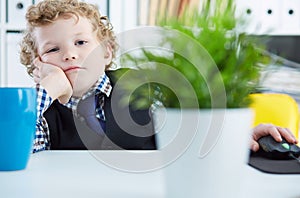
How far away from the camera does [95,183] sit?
25.5 inches

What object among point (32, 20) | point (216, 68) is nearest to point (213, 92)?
point (216, 68)

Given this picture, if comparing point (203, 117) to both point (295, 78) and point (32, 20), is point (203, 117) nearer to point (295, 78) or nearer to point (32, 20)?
point (32, 20)

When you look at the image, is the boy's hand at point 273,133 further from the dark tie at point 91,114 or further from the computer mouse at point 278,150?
the dark tie at point 91,114

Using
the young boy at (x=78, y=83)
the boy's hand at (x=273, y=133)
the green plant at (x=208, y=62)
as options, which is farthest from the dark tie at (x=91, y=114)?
the green plant at (x=208, y=62)

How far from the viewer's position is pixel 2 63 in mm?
2551

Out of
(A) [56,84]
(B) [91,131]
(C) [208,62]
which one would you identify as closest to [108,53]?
(B) [91,131]

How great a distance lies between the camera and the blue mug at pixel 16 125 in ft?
2.31

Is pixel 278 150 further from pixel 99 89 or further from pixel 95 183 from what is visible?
pixel 99 89

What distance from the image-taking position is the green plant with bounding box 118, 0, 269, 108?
49 centimetres

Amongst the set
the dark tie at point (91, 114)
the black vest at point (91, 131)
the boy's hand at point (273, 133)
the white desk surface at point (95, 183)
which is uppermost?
the white desk surface at point (95, 183)

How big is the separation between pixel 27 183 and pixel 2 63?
6.58 feet

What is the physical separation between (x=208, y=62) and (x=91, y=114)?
89cm

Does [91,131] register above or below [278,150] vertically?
below

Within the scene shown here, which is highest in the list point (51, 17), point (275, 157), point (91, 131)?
point (51, 17)
